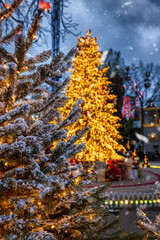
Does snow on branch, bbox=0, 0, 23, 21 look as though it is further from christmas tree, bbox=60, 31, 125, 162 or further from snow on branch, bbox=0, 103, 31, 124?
christmas tree, bbox=60, 31, 125, 162

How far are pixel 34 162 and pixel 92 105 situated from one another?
38.1 ft

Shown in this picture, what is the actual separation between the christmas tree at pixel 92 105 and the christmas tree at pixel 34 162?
34.3ft

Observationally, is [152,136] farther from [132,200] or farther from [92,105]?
[132,200]

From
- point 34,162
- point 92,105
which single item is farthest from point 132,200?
point 34,162

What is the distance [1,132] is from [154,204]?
8.06 meters

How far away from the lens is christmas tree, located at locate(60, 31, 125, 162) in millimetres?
12820

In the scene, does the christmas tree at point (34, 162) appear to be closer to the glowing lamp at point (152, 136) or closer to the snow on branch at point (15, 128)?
the snow on branch at point (15, 128)

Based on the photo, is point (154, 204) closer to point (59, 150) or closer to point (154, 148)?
point (59, 150)

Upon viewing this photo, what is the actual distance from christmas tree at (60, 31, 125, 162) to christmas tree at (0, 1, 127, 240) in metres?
10.5

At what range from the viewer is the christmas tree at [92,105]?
1282cm

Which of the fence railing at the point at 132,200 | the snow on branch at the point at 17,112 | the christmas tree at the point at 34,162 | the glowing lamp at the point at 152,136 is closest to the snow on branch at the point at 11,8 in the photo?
the christmas tree at the point at 34,162

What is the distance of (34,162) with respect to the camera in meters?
1.57

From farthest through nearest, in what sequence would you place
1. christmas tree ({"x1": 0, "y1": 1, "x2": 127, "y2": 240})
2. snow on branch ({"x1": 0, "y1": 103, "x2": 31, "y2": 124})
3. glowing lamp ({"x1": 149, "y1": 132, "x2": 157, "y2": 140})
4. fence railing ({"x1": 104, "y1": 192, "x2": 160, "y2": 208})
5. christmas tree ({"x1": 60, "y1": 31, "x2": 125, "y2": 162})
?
glowing lamp ({"x1": 149, "y1": 132, "x2": 157, "y2": 140}) < christmas tree ({"x1": 60, "y1": 31, "x2": 125, "y2": 162}) < fence railing ({"x1": 104, "y1": 192, "x2": 160, "y2": 208}) < christmas tree ({"x1": 0, "y1": 1, "x2": 127, "y2": 240}) < snow on branch ({"x1": 0, "y1": 103, "x2": 31, "y2": 124})

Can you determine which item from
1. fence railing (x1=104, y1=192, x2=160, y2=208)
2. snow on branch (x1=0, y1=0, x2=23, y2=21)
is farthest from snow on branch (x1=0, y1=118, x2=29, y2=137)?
fence railing (x1=104, y1=192, x2=160, y2=208)
